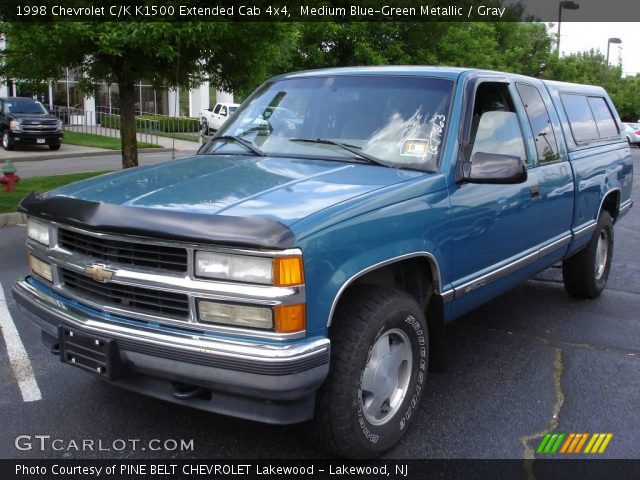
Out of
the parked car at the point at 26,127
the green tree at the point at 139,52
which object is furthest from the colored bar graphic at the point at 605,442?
the parked car at the point at 26,127

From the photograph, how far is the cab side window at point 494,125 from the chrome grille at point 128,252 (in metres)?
1.90

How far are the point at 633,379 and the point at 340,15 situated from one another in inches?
478

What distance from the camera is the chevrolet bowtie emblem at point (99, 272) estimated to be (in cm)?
294

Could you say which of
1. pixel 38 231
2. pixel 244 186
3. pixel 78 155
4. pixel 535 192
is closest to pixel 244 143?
pixel 244 186

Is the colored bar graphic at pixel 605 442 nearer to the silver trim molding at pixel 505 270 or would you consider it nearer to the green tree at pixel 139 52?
the silver trim molding at pixel 505 270

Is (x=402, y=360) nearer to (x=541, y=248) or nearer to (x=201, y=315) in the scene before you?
(x=201, y=315)

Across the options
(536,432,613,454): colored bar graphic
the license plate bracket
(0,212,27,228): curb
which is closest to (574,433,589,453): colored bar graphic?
(536,432,613,454): colored bar graphic

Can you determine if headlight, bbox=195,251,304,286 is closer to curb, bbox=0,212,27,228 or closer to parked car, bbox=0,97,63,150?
curb, bbox=0,212,27,228

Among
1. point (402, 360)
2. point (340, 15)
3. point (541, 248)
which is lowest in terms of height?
point (402, 360)

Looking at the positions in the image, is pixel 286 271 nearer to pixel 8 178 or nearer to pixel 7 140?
pixel 8 178

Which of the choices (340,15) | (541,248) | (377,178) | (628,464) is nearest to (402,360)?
(377,178)

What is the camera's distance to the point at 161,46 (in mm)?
8898

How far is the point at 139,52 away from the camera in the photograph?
32.1ft

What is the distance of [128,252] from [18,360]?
2.05 m
